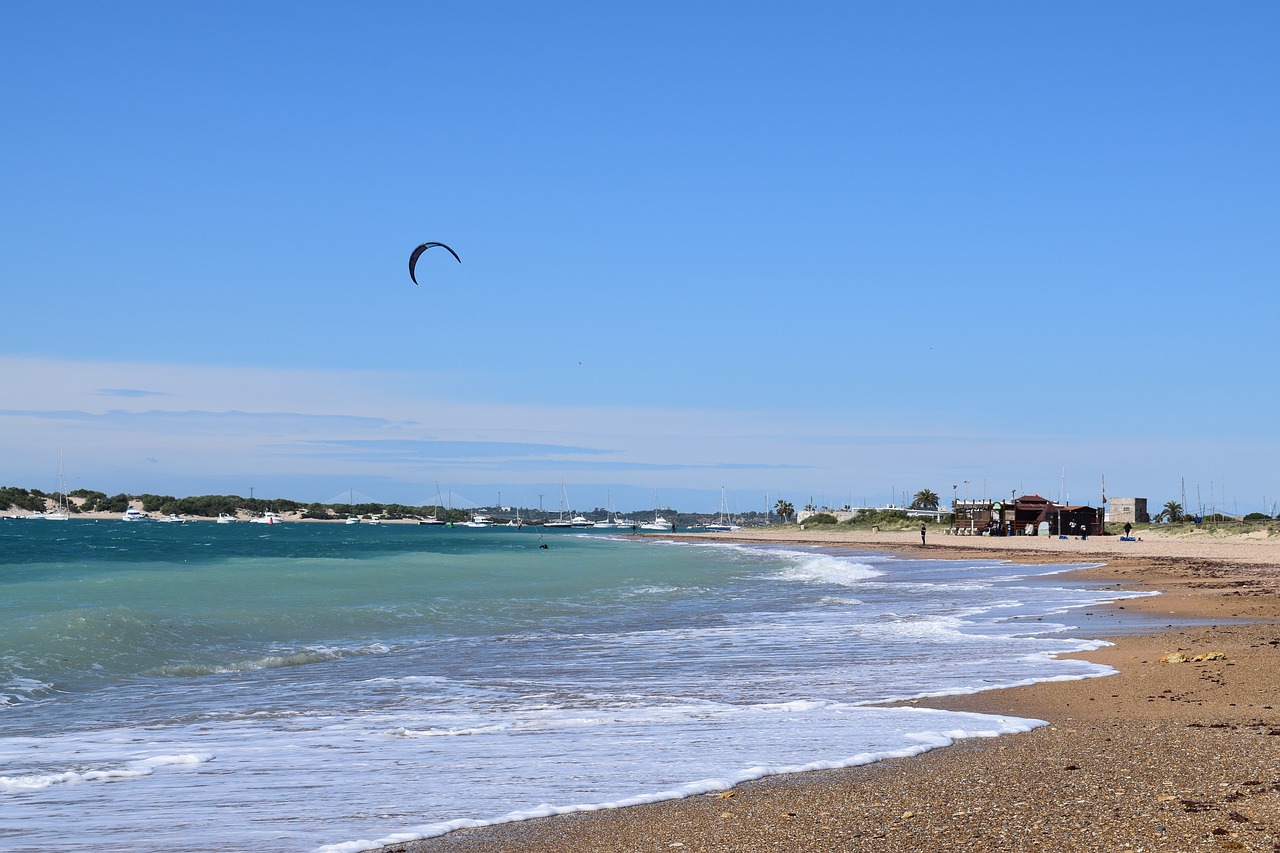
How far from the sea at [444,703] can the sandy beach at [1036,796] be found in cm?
43

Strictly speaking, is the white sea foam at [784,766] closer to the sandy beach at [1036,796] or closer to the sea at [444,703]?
the sea at [444,703]

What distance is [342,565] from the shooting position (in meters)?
50.6

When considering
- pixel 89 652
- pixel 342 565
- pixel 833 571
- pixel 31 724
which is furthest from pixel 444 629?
pixel 342 565

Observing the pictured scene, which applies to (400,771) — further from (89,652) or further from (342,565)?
(342,565)

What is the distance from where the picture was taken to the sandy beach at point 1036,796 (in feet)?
18.8

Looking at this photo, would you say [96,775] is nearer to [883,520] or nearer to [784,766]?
[784,766]

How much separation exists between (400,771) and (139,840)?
2.10m

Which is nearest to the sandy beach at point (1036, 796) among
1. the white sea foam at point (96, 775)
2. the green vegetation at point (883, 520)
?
the white sea foam at point (96, 775)

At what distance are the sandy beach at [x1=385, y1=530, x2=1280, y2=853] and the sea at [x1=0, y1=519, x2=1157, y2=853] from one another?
16.9 inches

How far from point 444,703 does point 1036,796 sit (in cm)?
669

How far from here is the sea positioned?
23.3 ft

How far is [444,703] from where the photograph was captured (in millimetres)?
11508

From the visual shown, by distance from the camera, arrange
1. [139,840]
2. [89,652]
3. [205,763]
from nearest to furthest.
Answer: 1. [139,840]
2. [205,763]
3. [89,652]

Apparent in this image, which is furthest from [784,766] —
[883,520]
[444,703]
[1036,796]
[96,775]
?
[883,520]
